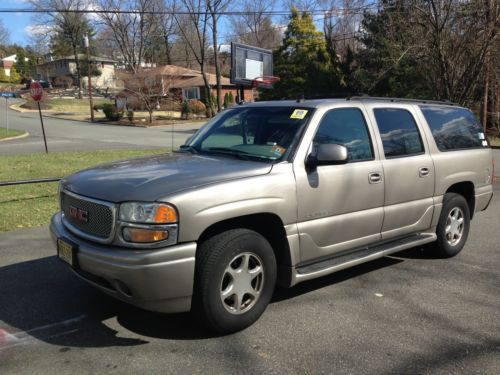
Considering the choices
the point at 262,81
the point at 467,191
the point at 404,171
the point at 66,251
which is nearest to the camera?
the point at 66,251

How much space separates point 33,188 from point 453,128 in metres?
8.09

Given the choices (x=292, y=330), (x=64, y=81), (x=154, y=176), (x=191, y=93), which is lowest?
(x=292, y=330)

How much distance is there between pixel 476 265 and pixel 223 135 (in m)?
3.20

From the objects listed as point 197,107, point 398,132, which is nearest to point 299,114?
point 398,132

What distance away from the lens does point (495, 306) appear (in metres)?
4.23

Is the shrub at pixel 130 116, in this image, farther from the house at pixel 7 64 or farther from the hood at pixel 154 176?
the house at pixel 7 64

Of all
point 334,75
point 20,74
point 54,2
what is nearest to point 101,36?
point 54,2

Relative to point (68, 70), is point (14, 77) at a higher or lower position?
lower

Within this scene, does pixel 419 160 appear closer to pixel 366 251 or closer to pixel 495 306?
pixel 366 251

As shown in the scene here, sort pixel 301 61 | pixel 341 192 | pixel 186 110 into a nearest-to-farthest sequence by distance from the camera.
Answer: pixel 341 192
pixel 301 61
pixel 186 110

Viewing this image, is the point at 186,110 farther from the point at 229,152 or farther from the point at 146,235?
the point at 146,235

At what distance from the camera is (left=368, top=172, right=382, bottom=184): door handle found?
14.6 feet

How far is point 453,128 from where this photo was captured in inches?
221

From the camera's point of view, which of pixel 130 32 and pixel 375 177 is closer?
pixel 375 177
